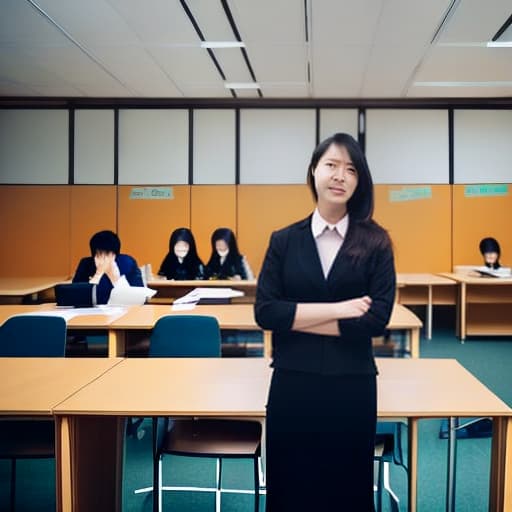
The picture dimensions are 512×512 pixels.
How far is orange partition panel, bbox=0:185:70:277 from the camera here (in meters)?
7.64

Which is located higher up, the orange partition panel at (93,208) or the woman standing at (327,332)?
the orange partition panel at (93,208)

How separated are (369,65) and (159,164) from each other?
3317 mm

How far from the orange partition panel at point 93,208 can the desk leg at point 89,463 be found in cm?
576

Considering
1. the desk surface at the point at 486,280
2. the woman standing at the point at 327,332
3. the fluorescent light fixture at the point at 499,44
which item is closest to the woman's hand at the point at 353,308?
the woman standing at the point at 327,332

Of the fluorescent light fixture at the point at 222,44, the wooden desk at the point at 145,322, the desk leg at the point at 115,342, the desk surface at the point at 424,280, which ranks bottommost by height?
the desk leg at the point at 115,342

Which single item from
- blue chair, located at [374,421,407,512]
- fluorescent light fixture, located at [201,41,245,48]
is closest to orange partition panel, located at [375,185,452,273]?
fluorescent light fixture, located at [201,41,245,48]

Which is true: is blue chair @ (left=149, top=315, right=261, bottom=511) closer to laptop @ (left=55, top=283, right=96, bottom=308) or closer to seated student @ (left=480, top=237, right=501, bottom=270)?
laptop @ (left=55, top=283, right=96, bottom=308)

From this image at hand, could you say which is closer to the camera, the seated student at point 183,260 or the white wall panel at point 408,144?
the seated student at point 183,260

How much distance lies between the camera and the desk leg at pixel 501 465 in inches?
68.8

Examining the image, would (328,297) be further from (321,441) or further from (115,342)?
(115,342)

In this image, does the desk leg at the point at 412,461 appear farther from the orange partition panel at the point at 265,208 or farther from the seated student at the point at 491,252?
the orange partition panel at the point at 265,208

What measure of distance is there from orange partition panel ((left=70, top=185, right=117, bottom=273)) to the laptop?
4.07m

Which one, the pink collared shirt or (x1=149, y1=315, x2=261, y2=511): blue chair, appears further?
(x1=149, y1=315, x2=261, y2=511): blue chair

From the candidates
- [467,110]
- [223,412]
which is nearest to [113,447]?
[223,412]
